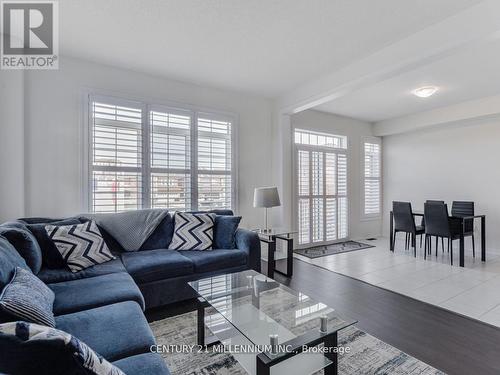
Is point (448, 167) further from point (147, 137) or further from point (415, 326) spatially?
point (147, 137)

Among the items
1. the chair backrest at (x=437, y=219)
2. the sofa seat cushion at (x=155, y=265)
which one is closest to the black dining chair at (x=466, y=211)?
the chair backrest at (x=437, y=219)

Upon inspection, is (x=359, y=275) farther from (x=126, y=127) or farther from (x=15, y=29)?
(x=15, y=29)

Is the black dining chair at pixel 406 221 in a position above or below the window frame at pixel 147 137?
below

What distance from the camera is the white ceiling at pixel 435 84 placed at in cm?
305

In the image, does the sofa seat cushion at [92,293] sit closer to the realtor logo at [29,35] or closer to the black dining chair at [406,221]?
the realtor logo at [29,35]

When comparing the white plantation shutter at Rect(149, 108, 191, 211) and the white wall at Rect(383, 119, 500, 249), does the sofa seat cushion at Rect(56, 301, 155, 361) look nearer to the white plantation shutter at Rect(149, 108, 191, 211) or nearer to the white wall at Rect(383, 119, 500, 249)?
the white plantation shutter at Rect(149, 108, 191, 211)

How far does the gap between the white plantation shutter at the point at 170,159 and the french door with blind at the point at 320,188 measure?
208 centimetres

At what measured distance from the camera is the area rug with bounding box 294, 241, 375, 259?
4648mm

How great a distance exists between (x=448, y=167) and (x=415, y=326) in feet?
13.5

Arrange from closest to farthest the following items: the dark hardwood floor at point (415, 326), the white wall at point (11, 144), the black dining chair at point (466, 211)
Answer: the dark hardwood floor at point (415, 326), the white wall at point (11, 144), the black dining chair at point (466, 211)

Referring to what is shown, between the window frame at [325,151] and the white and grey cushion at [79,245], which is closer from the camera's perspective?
the white and grey cushion at [79,245]

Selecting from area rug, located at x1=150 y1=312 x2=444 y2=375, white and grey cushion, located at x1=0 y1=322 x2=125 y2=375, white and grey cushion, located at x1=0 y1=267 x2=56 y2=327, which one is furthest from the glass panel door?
white and grey cushion, located at x1=0 y1=322 x2=125 y2=375

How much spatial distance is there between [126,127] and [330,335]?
319 centimetres

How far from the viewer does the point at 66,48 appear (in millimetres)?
2904
